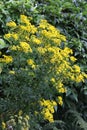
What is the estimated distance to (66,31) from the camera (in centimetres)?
578

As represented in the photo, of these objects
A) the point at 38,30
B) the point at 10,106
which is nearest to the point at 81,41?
the point at 38,30

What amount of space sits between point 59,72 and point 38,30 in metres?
0.60

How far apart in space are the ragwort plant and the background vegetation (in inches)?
24.3

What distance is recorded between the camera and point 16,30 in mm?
4270

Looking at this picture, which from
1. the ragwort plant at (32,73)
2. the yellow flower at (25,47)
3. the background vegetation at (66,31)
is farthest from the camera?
the background vegetation at (66,31)

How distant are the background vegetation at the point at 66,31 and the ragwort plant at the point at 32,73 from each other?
618 mm

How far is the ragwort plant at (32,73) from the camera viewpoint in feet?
13.2

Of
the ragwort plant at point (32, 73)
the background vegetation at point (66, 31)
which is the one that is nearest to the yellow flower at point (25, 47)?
the ragwort plant at point (32, 73)

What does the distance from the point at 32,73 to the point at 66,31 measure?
1922 millimetres

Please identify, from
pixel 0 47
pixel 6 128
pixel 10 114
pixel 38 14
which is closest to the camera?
pixel 6 128

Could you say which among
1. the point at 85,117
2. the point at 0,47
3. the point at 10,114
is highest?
the point at 0,47

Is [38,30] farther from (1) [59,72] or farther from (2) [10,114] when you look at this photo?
(2) [10,114]

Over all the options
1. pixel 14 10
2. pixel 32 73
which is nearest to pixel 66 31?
pixel 14 10

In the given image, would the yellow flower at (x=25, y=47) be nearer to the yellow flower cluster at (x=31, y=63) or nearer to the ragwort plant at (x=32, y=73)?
the ragwort plant at (x=32, y=73)
